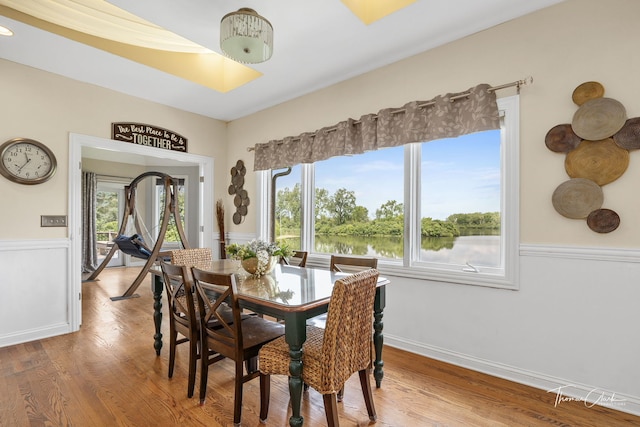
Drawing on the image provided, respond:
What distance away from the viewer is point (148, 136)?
4059 millimetres

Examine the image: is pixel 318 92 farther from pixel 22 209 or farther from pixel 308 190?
pixel 22 209

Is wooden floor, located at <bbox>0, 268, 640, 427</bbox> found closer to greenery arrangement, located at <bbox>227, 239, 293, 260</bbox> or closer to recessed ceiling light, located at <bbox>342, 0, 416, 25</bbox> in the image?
greenery arrangement, located at <bbox>227, 239, 293, 260</bbox>

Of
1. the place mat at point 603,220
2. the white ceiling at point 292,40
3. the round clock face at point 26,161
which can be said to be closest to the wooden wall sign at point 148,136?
the white ceiling at point 292,40

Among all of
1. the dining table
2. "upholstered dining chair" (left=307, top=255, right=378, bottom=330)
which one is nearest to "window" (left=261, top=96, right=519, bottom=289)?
"upholstered dining chair" (left=307, top=255, right=378, bottom=330)

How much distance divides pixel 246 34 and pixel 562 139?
2.27 m

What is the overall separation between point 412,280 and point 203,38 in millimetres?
2815

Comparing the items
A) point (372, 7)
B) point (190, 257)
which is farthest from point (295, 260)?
point (372, 7)

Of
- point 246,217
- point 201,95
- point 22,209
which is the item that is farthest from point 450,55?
point 22,209

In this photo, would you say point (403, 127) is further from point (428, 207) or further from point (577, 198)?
point (577, 198)

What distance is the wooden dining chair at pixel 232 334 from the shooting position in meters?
1.83

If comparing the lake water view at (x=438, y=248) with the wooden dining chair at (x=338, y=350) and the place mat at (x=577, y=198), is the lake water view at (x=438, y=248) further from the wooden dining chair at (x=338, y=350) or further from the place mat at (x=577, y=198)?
the wooden dining chair at (x=338, y=350)

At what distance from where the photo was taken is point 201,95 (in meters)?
3.96

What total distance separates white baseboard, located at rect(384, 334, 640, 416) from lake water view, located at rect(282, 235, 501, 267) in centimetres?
77

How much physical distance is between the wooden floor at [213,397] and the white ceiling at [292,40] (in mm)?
2741
